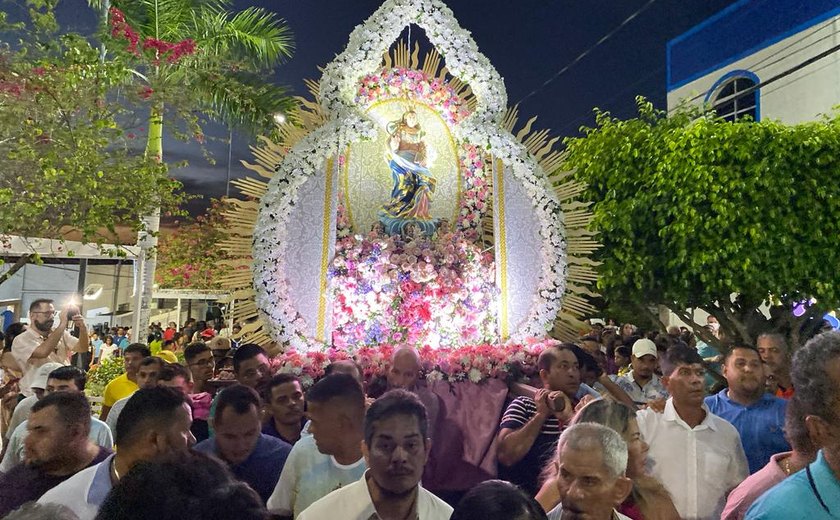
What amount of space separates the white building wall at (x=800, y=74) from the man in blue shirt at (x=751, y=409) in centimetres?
1311

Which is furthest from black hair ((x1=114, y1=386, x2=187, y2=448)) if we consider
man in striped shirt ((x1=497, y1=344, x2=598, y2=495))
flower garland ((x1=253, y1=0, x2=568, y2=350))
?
flower garland ((x1=253, y1=0, x2=568, y2=350))

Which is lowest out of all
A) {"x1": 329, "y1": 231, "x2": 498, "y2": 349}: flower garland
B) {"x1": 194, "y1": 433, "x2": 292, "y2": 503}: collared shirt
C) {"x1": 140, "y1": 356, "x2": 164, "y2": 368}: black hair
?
{"x1": 194, "y1": 433, "x2": 292, "y2": 503}: collared shirt

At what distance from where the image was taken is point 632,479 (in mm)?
2496

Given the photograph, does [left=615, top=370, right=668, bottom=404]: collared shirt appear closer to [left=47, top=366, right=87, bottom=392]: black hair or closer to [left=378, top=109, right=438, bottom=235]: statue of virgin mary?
[left=378, top=109, right=438, bottom=235]: statue of virgin mary

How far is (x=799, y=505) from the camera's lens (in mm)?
1845

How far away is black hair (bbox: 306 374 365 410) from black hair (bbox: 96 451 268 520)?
1.26 meters

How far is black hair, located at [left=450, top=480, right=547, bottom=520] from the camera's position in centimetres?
162

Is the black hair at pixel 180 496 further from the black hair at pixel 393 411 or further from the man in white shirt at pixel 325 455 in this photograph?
the man in white shirt at pixel 325 455

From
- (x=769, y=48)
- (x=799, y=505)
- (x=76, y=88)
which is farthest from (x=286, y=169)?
(x=769, y=48)

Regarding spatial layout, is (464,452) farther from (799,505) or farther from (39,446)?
(799,505)

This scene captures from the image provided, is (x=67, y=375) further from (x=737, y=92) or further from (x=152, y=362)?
(x=737, y=92)

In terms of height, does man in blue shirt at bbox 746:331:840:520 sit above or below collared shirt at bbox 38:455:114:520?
above

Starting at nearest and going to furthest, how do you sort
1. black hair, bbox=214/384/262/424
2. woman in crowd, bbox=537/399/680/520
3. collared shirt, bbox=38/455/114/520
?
collared shirt, bbox=38/455/114/520
woman in crowd, bbox=537/399/680/520
black hair, bbox=214/384/262/424

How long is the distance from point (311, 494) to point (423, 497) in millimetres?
702
